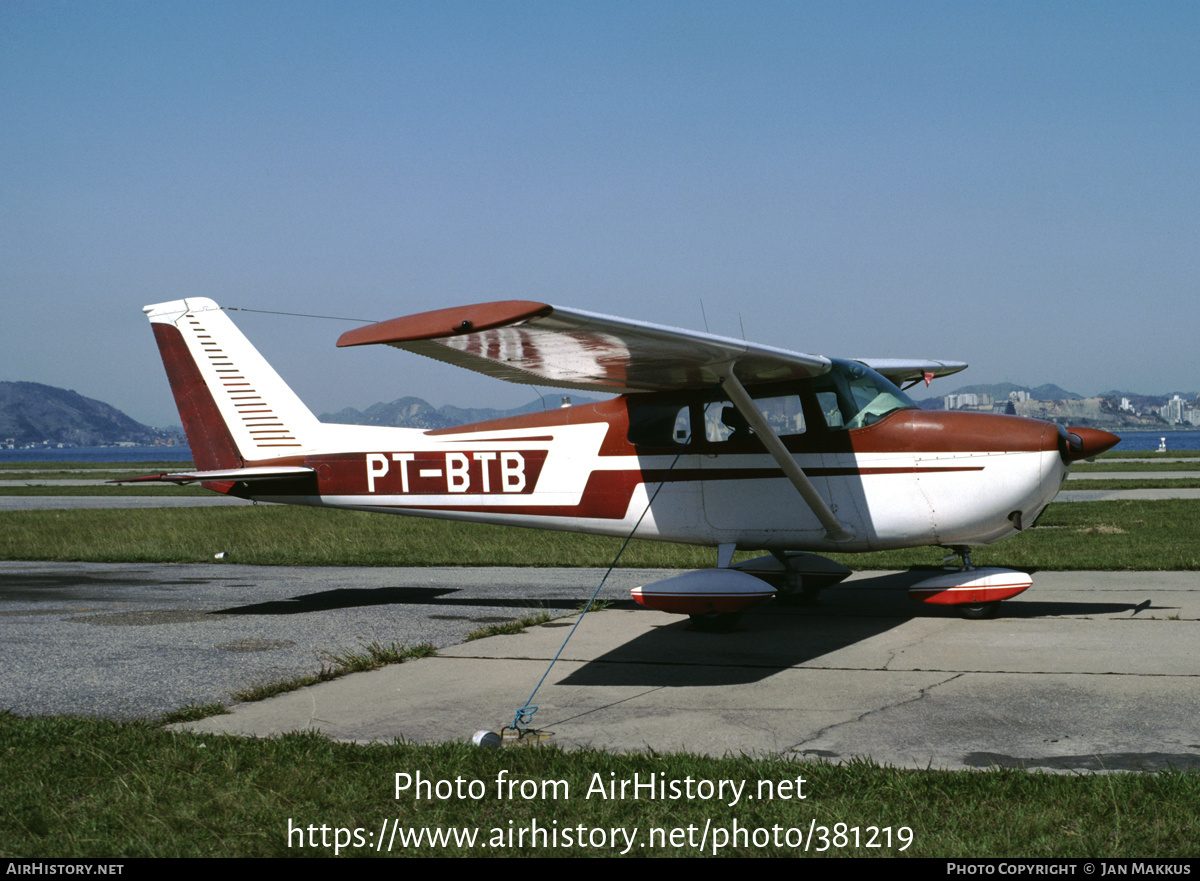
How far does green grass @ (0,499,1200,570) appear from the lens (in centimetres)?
1323

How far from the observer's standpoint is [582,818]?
3922 millimetres

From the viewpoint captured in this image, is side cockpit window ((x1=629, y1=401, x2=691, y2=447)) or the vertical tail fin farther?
the vertical tail fin

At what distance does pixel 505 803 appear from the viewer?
13.6 ft

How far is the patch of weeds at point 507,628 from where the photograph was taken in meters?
8.38

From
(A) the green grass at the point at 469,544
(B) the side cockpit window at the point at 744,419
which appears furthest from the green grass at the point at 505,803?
(A) the green grass at the point at 469,544

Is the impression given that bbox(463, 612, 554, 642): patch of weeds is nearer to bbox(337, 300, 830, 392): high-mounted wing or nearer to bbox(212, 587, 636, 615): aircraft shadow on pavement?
bbox(212, 587, 636, 615): aircraft shadow on pavement

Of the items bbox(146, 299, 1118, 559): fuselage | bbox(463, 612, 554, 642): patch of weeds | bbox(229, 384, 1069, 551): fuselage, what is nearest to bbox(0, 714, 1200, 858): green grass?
bbox(146, 299, 1118, 559): fuselage

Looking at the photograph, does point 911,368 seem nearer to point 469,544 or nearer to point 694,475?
point 694,475

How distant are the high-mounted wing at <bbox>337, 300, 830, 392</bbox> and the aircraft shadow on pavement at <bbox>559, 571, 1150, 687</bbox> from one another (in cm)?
214

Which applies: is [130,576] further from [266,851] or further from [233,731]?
[266,851]

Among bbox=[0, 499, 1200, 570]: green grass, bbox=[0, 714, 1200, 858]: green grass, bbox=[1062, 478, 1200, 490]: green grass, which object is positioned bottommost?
bbox=[1062, 478, 1200, 490]: green grass

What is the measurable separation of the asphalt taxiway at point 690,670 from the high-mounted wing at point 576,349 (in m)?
2.15

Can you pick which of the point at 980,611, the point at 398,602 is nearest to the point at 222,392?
the point at 398,602

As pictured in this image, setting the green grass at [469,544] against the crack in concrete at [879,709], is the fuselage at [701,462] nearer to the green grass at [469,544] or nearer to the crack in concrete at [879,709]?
the crack in concrete at [879,709]
